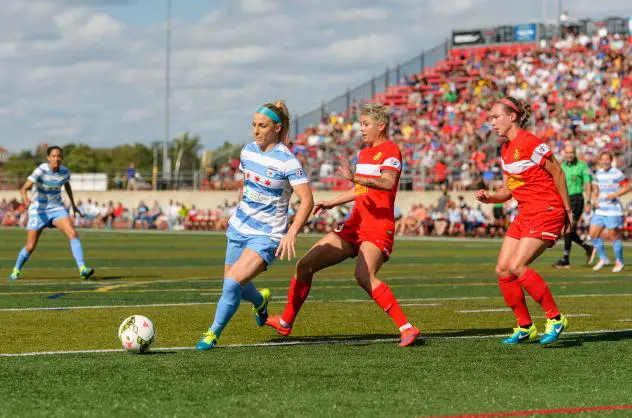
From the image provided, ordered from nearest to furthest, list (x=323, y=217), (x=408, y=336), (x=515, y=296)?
(x=408, y=336)
(x=515, y=296)
(x=323, y=217)

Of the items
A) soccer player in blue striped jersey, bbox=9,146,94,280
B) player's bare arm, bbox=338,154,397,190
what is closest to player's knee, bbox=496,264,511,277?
player's bare arm, bbox=338,154,397,190

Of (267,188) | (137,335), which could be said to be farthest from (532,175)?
(137,335)

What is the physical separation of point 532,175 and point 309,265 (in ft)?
6.59

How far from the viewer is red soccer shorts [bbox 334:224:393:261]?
9219 millimetres

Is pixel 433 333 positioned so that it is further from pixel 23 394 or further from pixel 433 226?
pixel 433 226

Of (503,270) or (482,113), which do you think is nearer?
(503,270)

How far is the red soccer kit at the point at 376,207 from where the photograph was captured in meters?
9.21

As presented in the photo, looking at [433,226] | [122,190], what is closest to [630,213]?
[433,226]

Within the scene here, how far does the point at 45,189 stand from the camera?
56.3 feet

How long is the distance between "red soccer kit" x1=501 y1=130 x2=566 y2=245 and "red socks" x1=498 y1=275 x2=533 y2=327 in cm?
38

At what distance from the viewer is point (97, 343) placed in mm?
9148

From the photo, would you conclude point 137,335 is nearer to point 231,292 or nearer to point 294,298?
point 231,292

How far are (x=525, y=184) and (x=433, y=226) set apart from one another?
31.6 meters

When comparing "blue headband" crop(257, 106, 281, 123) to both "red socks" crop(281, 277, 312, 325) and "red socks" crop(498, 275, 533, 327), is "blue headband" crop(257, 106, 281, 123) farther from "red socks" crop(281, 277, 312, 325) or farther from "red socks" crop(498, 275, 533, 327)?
"red socks" crop(498, 275, 533, 327)
